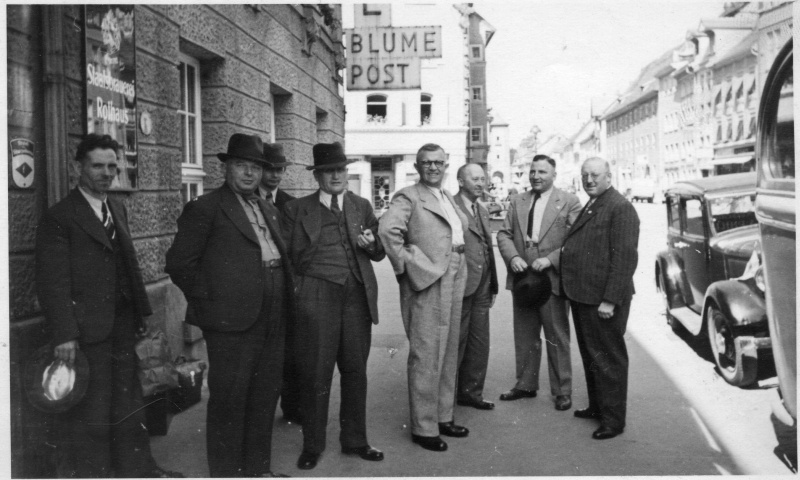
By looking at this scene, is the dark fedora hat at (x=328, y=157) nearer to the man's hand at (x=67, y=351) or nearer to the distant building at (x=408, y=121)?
the man's hand at (x=67, y=351)

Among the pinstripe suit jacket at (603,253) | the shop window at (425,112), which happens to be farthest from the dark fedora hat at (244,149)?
the shop window at (425,112)

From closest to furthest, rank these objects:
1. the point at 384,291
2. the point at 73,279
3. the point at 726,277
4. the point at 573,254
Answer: the point at 73,279 < the point at 573,254 < the point at 726,277 < the point at 384,291

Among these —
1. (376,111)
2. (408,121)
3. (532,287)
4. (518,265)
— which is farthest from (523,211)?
(376,111)

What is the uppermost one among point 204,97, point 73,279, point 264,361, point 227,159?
point 204,97

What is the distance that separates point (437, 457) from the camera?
153 inches

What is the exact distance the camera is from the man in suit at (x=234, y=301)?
10.8 feet

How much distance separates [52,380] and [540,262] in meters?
3.30

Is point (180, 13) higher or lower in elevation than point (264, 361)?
higher

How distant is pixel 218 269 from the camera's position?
3312mm

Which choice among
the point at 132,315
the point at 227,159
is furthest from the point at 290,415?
the point at 227,159

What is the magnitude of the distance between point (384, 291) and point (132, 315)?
732 centimetres

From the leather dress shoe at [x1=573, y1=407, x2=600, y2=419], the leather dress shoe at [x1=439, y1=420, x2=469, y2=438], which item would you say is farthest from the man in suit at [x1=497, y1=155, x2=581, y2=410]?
the leather dress shoe at [x1=439, y1=420, x2=469, y2=438]

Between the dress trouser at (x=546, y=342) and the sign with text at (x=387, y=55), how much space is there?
11.8 feet

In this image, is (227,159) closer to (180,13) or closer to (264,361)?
(264,361)
